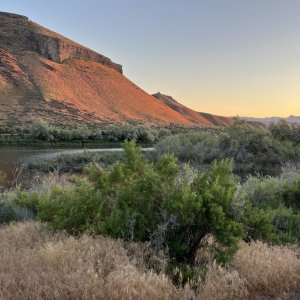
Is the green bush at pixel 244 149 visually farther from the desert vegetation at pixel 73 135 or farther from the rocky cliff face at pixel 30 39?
the rocky cliff face at pixel 30 39

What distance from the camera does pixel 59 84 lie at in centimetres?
12069

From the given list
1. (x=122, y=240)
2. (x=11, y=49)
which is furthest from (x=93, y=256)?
(x=11, y=49)

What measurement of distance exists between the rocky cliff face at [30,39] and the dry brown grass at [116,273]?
420 feet

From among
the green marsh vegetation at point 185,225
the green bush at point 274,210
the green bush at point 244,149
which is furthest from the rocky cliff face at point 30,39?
the green marsh vegetation at point 185,225

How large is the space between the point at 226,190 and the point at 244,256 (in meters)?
0.99

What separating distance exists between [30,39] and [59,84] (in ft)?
77.2

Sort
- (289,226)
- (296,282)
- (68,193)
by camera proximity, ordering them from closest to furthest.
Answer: (296,282), (68,193), (289,226)

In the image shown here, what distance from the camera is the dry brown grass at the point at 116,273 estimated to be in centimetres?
454

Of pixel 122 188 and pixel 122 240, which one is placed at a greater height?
pixel 122 188

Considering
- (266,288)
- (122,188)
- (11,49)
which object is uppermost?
(11,49)

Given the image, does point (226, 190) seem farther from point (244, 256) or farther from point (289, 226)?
point (289, 226)

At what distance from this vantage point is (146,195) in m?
6.41

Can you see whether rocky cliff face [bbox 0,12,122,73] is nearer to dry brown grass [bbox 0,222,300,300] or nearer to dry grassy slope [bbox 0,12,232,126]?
dry grassy slope [bbox 0,12,232,126]

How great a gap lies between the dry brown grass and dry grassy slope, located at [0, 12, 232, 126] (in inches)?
3224
